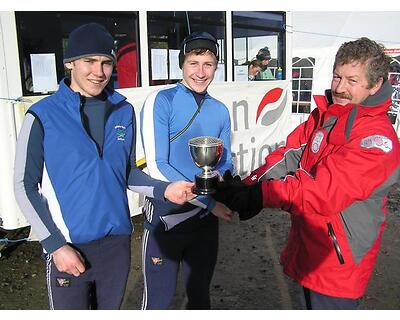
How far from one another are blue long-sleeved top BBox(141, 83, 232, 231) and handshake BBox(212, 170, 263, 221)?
0.40 m

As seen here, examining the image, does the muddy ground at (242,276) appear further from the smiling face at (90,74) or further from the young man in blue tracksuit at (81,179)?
the smiling face at (90,74)

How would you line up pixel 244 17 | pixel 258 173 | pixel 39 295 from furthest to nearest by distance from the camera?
1. pixel 244 17
2. pixel 39 295
3. pixel 258 173

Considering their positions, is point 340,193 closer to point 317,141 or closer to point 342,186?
point 342,186

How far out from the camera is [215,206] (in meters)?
2.32

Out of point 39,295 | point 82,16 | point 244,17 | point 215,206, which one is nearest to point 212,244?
point 215,206

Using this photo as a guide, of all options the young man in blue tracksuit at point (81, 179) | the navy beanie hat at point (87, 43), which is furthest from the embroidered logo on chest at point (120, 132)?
the navy beanie hat at point (87, 43)

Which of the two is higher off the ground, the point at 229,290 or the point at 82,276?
the point at 82,276

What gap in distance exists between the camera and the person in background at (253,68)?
5.84 meters

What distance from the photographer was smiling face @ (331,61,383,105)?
1786 mm

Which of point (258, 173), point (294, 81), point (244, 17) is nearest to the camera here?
point (258, 173)

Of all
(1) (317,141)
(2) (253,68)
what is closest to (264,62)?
(2) (253,68)

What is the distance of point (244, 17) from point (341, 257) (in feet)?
14.6

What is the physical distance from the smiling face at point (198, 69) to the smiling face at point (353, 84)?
79cm

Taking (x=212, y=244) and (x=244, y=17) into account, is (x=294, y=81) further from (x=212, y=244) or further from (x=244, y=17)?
(x=212, y=244)
